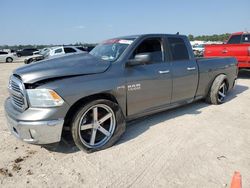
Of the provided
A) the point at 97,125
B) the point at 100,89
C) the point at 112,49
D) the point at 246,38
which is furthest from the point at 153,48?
the point at 246,38

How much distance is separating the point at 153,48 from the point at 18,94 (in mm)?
2558

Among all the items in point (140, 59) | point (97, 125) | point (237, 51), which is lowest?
point (97, 125)

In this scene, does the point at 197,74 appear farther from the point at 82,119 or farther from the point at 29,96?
the point at 29,96

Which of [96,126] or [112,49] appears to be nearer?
[96,126]

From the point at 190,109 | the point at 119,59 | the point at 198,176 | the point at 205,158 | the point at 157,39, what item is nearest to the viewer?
the point at 198,176

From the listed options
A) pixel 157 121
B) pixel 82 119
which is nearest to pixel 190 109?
pixel 157 121

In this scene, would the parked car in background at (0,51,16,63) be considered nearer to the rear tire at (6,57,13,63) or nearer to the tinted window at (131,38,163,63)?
the rear tire at (6,57,13,63)

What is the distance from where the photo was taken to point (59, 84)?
310 cm

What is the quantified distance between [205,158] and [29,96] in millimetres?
2635

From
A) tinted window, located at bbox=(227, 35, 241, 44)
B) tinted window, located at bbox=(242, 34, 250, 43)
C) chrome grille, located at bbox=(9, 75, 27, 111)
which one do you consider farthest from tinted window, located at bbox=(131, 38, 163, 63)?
tinted window, located at bbox=(227, 35, 241, 44)

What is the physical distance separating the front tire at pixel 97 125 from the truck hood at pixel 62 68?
51 cm

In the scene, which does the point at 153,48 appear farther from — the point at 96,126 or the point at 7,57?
the point at 7,57

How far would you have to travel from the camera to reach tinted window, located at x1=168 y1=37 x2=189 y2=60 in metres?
4.65

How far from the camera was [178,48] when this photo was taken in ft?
15.8
